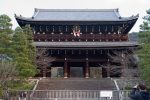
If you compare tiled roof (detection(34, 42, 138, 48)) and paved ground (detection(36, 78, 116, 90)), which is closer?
paved ground (detection(36, 78, 116, 90))

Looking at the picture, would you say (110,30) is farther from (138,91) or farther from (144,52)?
(138,91)

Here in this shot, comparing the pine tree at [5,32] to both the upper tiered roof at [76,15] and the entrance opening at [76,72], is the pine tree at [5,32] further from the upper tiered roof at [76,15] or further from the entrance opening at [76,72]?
the entrance opening at [76,72]

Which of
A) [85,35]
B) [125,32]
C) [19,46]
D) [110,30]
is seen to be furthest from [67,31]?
[19,46]

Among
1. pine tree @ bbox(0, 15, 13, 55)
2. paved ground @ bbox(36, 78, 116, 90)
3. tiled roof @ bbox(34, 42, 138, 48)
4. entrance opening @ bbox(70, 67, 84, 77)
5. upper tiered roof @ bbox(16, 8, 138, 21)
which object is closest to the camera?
pine tree @ bbox(0, 15, 13, 55)

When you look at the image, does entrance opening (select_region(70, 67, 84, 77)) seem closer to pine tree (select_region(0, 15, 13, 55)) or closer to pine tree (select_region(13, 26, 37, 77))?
pine tree (select_region(13, 26, 37, 77))

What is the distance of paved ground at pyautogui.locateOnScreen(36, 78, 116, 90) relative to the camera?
110 feet

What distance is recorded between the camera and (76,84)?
35531mm

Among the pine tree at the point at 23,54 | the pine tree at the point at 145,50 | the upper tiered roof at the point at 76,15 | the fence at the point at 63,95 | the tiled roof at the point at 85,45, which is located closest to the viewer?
the fence at the point at 63,95

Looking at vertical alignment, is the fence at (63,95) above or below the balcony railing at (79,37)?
below

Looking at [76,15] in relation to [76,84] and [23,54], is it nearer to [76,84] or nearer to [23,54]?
[76,84]

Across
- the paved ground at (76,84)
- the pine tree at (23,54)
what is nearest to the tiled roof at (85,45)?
the paved ground at (76,84)

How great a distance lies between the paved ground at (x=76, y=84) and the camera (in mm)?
33594

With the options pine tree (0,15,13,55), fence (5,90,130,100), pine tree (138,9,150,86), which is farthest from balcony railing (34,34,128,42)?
fence (5,90,130,100)

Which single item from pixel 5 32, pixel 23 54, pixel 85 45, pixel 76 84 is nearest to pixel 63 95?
pixel 23 54
